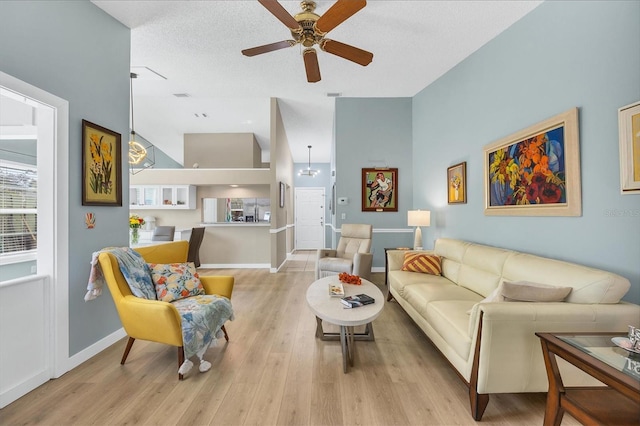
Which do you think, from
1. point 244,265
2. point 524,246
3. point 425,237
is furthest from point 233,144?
point 524,246

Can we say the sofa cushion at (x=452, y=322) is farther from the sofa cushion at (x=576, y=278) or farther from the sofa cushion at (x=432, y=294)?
the sofa cushion at (x=576, y=278)

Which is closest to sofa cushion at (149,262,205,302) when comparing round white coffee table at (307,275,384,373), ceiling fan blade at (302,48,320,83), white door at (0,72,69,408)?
white door at (0,72,69,408)

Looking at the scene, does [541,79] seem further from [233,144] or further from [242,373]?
[233,144]

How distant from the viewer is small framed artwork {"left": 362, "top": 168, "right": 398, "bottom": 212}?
5.14 metres

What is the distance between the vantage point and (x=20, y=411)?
5.41ft

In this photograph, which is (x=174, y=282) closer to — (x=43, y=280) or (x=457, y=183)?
(x=43, y=280)

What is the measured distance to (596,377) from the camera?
1.11 meters

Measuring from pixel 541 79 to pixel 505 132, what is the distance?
54cm

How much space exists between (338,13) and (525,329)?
238cm

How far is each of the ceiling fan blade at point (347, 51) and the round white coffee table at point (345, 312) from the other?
2170 millimetres

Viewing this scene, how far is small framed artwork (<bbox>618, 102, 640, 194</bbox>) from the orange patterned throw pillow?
5.81ft

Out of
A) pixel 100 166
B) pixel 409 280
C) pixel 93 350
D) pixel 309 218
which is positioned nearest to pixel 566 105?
pixel 409 280

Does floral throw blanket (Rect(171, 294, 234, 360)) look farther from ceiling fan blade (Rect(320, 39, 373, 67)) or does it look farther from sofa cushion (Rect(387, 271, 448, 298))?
ceiling fan blade (Rect(320, 39, 373, 67))

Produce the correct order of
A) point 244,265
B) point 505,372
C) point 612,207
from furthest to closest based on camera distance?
1. point 244,265
2. point 612,207
3. point 505,372
